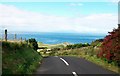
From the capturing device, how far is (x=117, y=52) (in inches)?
841

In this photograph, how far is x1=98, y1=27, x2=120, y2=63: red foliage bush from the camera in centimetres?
2155

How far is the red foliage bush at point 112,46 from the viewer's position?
21.5 meters

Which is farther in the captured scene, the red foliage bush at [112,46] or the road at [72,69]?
the red foliage bush at [112,46]

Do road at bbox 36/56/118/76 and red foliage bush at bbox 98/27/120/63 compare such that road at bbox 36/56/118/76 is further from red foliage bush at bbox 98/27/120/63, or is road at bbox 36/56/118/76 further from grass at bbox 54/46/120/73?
red foliage bush at bbox 98/27/120/63

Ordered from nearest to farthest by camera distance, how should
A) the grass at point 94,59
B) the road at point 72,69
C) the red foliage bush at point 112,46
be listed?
1. the road at point 72,69
2. the grass at point 94,59
3. the red foliage bush at point 112,46

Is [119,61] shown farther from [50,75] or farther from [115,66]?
[50,75]

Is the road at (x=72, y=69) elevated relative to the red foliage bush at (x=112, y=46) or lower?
lower

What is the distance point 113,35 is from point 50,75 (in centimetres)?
785

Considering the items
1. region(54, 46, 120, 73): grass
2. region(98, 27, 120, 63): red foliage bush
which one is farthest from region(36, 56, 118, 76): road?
region(98, 27, 120, 63): red foliage bush

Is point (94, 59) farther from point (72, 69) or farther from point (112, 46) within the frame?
point (72, 69)

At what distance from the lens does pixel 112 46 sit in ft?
73.2

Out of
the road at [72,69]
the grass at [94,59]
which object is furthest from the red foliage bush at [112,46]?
the road at [72,69]

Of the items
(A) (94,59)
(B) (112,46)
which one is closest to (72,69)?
(B) (112,46)

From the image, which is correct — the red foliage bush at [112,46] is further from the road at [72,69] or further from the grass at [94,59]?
the road at [72,69]
